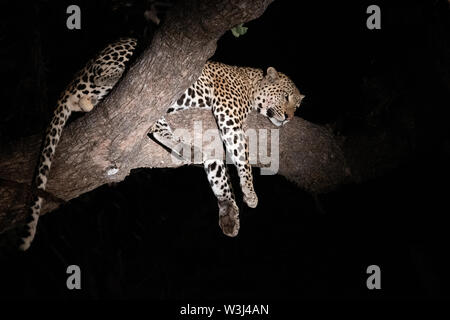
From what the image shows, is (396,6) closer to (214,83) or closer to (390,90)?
(390,90)

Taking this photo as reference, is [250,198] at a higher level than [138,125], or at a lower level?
lower

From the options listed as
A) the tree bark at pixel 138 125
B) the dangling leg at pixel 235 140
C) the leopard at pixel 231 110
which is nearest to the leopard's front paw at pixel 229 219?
the leopard at pixel 231 110

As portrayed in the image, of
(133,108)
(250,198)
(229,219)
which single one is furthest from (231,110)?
(133,108)

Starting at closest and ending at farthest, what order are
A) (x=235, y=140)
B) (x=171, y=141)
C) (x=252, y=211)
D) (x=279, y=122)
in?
(x=171, y=141), (x=235, y=140), (x=279, y=122), (x=252, y=211)

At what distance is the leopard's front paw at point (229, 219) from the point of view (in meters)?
4.69

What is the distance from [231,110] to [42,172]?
1.85 metres

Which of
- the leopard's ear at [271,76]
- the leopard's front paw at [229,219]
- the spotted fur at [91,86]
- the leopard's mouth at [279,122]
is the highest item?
the leopard's ear at [271,76]

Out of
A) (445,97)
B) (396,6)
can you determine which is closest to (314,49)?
(396,6)

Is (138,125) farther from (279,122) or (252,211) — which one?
(252,211)

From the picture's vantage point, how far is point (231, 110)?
462cm

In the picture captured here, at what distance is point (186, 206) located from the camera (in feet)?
27.2

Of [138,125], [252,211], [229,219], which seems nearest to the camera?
[138,125]

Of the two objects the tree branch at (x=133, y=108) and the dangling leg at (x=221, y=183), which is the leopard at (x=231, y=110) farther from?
the tree branch at (x=133, y=108)

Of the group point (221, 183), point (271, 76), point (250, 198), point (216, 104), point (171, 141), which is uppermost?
point (271, 76)
